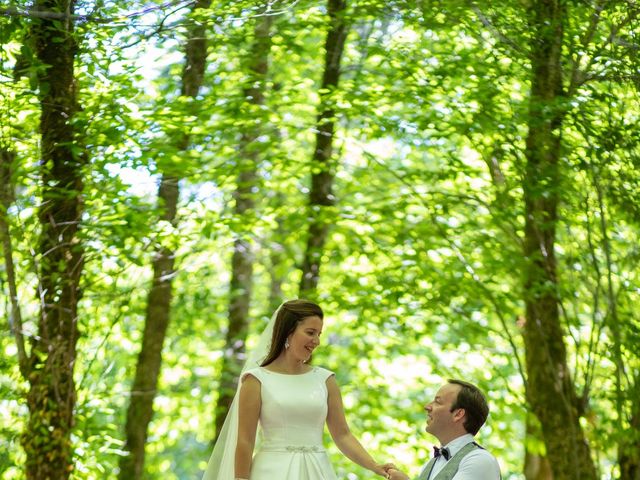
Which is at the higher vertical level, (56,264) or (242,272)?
(242,272)

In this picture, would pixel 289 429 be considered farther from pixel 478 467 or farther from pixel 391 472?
pixel 478 467

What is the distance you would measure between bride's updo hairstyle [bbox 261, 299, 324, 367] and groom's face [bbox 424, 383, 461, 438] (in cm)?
88

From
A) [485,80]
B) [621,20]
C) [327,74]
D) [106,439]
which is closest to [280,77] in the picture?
[327,74]

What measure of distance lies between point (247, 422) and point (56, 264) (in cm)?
279

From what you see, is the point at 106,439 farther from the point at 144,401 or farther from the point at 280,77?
the point at 280,77

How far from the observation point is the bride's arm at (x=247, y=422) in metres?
4.46

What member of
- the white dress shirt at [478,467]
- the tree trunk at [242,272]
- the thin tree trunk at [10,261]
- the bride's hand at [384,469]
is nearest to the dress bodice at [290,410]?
the bride's hand at [384,469]

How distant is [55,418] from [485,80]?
461 cm

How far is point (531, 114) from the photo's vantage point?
315 inches

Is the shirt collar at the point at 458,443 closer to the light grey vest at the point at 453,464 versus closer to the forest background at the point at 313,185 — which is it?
the light grey vest at the point at 453,464

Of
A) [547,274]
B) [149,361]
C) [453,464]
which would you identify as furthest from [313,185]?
[453,464]

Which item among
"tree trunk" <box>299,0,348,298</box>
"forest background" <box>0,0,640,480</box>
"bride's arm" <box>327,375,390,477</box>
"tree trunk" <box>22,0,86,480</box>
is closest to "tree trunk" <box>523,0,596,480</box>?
"forest background" <box>0,0,640,480</box>

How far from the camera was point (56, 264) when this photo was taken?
22.1 ft

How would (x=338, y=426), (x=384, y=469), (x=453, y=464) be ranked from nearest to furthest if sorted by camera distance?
(x=453, y=464) → (x=384, y=469) → (x=338, y=426)
